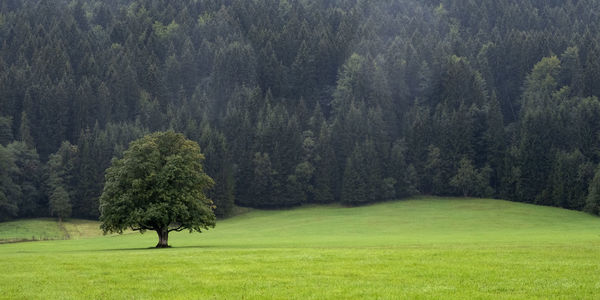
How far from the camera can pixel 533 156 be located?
13250cm

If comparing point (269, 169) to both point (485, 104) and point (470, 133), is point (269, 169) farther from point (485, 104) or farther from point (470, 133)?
point (485, 104)

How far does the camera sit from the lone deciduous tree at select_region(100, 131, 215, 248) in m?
56.4

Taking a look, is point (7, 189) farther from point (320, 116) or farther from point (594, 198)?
point (594, 198)

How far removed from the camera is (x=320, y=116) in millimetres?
163000

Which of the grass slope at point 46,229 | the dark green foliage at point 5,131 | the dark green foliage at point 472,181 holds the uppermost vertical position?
the dark green foliage at point 5,131

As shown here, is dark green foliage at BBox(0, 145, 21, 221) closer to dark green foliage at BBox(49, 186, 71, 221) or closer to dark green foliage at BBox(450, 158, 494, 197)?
dark green foliage at BBox(49, 186, 71, 221)

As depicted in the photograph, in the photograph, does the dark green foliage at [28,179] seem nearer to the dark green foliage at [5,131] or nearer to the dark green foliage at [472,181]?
the dark green foliage at [5,131]

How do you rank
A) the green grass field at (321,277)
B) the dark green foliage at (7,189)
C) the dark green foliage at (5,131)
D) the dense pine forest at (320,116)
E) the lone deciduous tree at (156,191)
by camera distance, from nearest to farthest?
the green grass field at (321,277), the lone deciduous tree at (156,191), the dark green foliage at (7,189), the dense pine forest at (320,116), the dark green foliage at (5,131)

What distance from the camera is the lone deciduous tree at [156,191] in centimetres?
5638

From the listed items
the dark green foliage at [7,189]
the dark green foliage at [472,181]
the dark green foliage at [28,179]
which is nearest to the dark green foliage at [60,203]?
the dark green foliage at [28,179]

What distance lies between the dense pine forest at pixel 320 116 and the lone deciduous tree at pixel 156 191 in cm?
7087

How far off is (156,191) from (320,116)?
10792cm

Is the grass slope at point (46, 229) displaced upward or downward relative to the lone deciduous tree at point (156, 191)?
downward

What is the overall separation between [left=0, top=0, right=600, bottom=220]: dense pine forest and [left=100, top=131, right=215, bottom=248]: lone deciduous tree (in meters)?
70.9
